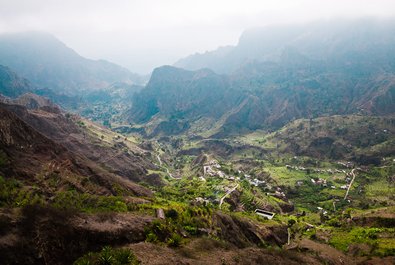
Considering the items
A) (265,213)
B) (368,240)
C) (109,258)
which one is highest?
(109,258)

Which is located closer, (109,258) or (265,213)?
(109,258)

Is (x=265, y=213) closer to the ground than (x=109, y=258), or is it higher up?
closer to the ground

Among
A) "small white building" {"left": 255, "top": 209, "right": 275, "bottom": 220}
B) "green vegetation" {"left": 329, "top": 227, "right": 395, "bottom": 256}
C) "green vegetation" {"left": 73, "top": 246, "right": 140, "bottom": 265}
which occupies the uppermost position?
"green vegetation" {"left": 73, "top": 246, "right": 140, "bottom": 265}

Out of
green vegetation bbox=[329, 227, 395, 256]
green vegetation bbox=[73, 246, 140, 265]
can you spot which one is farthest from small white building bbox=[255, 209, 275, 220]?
green vegetation bbox=[73, 246, 140, 265]

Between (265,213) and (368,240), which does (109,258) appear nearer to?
(368,240)

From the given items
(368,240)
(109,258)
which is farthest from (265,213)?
(109,258)

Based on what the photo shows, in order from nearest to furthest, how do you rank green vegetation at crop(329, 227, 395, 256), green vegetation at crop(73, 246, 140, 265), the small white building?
green vegetation at crop(73, 246, 140, 265) < green vegetation at crop(329, 227, 395, 256) < the small white building

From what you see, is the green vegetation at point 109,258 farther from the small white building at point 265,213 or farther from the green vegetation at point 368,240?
the small white building at point 265,213

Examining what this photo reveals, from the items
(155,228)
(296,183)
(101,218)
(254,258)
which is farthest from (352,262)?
(296,183)

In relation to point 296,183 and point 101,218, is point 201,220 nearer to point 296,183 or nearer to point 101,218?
point 101,218

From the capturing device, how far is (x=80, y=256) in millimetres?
34250

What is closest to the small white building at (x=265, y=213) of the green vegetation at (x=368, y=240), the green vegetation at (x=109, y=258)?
the green vegetation at (x=368, y=240)

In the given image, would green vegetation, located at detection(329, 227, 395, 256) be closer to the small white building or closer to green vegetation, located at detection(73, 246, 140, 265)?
the small white building

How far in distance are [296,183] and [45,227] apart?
161 metres
